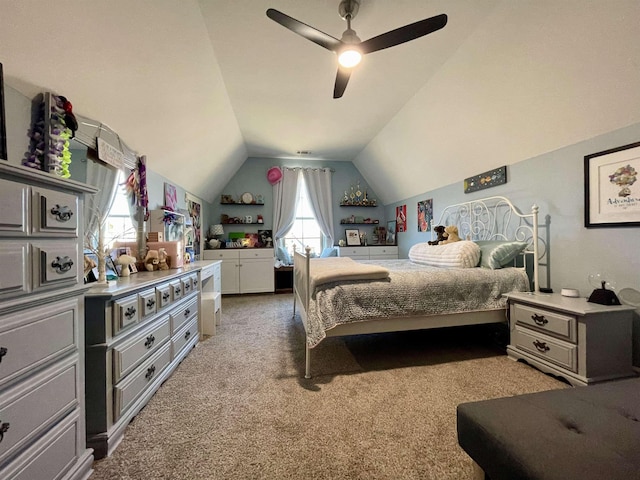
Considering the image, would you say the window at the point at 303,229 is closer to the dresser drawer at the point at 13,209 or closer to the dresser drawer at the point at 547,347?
the dresser drawer at the point at 547,347

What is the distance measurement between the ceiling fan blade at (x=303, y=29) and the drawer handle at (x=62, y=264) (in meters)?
1.66

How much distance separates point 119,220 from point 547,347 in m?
3.44

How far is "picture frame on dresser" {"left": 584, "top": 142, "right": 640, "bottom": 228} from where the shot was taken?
1.80 m

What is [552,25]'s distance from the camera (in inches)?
66.8

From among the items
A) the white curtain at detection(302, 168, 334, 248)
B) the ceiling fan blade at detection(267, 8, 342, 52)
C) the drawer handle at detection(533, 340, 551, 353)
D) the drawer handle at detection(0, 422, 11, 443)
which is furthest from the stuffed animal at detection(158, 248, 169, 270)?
the white curtain at detection(302, 168, 334, 248)

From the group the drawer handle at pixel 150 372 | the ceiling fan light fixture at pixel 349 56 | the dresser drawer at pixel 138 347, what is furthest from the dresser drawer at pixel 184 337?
the ceiling fan light fixture at pixel 349 56

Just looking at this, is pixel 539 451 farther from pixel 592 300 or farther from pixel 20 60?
pixel 20 60

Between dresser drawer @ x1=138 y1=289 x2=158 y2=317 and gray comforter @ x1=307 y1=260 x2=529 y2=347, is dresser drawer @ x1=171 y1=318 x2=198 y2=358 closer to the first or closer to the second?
dresser drawer @ x1=138 y1=289 x2=158 y2=317

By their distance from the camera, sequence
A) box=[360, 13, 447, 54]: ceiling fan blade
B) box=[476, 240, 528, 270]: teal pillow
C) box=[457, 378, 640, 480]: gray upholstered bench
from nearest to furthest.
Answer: box=[457, 378, 640, 480]: gray upholstered bench < box=[360, 13, 447, 54]: ceiling fan blade < box=[476, 240, 528, 270]: teal pillow

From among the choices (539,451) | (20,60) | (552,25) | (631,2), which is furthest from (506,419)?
(20,60)

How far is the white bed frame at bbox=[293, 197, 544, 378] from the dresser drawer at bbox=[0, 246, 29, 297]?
1.42 metres

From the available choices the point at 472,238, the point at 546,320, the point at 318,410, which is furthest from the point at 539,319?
the point at 318,410

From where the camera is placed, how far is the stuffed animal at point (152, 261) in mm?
2188

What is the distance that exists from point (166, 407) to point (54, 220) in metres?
1.27
